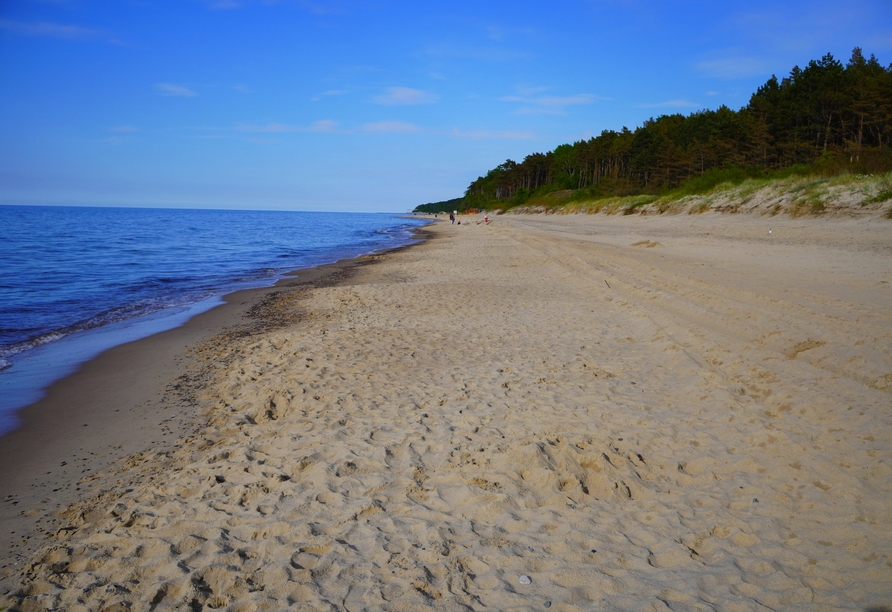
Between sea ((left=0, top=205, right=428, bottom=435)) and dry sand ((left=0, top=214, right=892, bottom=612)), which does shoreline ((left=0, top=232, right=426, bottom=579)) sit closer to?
dry sand ((left=0, top=214, right=892, bottom=612))

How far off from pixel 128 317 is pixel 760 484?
13.3 m

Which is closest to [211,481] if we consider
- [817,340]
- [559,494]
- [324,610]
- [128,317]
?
[324,610]

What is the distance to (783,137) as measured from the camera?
147 feet

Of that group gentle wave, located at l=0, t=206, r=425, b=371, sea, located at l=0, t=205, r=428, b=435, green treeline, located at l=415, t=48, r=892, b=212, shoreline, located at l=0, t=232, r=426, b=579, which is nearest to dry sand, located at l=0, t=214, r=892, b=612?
shoreline, located at l=0, t=232, r=426, b=579

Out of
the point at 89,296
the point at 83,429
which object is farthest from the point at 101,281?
the point at 83,429

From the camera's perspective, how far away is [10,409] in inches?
254

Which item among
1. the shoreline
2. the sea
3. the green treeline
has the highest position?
the green treeline

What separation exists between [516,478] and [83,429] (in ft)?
16.0

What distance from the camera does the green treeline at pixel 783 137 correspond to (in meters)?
35.2

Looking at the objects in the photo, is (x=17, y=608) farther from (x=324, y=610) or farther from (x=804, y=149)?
(x=804, y=149)

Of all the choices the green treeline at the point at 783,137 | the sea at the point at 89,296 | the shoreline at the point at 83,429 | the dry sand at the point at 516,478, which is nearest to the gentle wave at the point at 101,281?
the sea at the point at 89,296

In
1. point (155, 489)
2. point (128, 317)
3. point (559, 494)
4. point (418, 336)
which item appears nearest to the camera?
point (559, 494)

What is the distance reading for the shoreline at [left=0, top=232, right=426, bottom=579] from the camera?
4.12 m

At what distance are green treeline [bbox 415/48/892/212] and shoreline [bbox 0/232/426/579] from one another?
90.1ft
